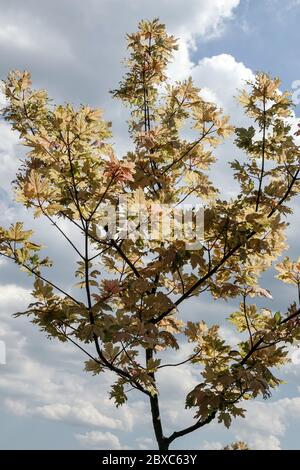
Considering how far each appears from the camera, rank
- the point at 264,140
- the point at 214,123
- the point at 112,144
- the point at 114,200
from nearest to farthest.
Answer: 1. the point at 114,200
2. the point at 264,140
3. the point at 214,123
4. the point at 112,144

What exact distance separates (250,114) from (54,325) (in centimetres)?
410

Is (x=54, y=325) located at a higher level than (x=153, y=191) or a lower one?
lower

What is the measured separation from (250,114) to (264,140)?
A: 0.46 meters

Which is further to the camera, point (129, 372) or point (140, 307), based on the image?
point (129, 372)

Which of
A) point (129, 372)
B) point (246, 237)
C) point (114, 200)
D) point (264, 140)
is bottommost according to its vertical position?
point (129, 372)

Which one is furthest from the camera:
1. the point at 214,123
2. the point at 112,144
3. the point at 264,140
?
the point at 112,144

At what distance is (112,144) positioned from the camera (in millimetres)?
8258

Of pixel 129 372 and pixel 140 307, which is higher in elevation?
pixel 140 307
